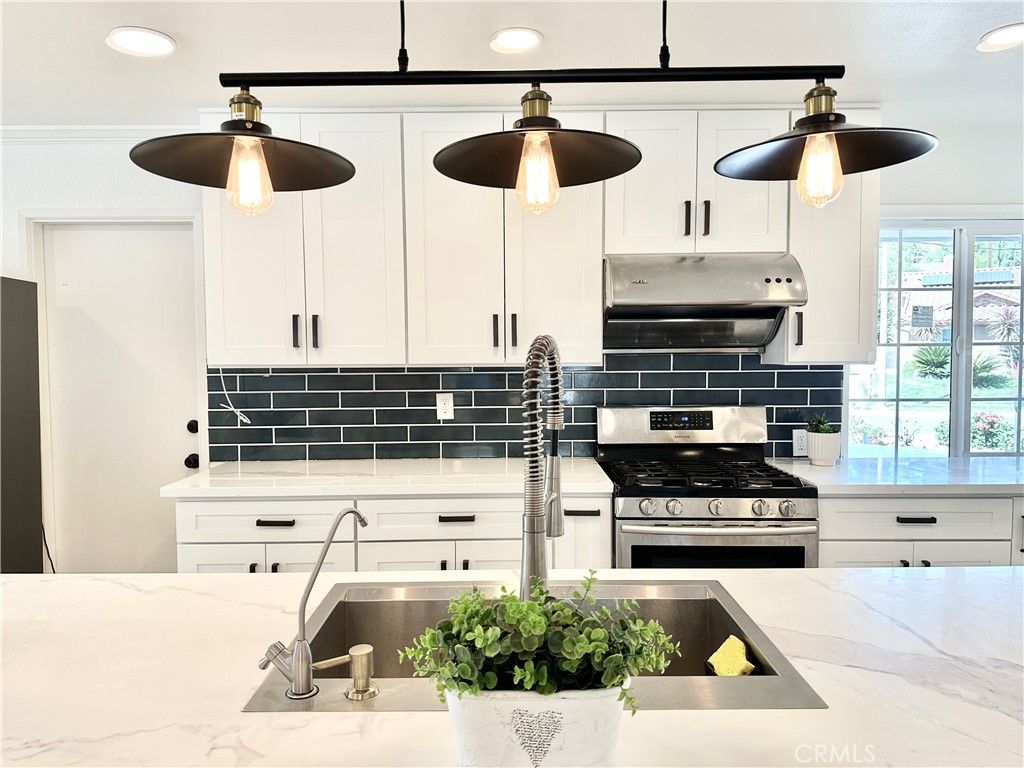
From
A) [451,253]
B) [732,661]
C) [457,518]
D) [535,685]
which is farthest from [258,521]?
[535,685]

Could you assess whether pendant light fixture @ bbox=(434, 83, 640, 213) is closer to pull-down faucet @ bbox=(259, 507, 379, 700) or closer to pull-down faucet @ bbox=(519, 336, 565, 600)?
pull-down faucet @ bbox=(519, 336, 565, 600)

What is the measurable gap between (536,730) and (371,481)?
198cm

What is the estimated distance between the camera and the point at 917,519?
2547mm

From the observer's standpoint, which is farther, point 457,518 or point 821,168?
point 457,518

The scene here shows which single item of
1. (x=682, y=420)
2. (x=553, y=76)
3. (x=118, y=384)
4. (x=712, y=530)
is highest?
(x=553, y=76)

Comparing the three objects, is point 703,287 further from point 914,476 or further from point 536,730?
point 536,730

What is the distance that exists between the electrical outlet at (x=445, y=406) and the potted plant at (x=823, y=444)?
1.68m

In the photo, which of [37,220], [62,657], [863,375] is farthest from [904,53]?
[37,220]

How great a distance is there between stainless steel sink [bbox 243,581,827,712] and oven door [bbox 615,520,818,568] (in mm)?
1079

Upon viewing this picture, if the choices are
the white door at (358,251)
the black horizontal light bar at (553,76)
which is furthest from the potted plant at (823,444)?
the black horizontal light bar at (553,76)

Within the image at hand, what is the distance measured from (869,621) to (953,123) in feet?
9.33

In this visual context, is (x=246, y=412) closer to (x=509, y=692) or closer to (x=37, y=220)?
(x=37, y=220)

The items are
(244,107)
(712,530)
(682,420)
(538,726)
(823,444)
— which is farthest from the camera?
(682,420)

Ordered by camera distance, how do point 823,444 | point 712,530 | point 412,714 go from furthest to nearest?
1. point 823,444
2. point 712,530
3. point 412,714
